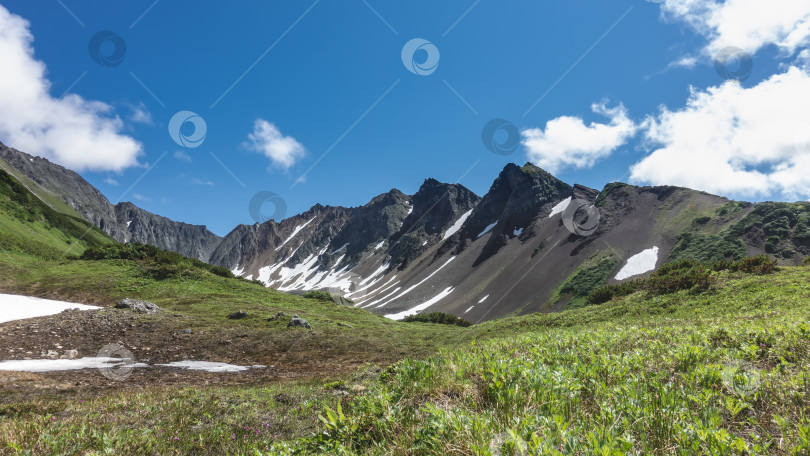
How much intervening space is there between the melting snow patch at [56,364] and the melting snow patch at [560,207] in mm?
154898

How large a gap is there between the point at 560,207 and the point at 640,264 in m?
68.2

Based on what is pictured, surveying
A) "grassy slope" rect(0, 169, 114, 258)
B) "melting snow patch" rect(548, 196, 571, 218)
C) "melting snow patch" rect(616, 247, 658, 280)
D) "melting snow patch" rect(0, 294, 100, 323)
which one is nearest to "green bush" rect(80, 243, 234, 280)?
"grassy slope" rect(0, 169, 114, 258)

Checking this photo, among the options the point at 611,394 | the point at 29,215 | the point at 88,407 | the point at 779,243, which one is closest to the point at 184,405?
the point at 88,407

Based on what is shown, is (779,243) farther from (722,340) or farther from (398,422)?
(398,422)

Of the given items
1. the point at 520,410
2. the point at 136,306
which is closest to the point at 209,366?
the point at 136,306

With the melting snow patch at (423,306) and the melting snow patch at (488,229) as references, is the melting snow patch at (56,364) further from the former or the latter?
the melting snow patch at (488,229)

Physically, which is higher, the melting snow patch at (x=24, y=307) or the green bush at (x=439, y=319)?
the melting snow patch at (x=24, y=307)

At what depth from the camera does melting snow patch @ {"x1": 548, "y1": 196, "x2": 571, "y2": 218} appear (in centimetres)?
14951

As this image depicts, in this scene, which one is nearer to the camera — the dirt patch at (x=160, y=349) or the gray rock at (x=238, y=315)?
the dirt patch at (x=160, y=349)

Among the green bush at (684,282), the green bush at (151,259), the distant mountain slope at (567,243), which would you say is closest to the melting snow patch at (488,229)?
the distant mountain slope at (567,243)

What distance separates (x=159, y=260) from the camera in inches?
1641

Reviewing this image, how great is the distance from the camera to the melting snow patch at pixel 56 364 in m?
13.0

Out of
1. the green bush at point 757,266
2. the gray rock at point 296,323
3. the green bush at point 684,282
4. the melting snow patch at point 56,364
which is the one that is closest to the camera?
the melting snow patch at point 56,364

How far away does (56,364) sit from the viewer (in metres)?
13.8
